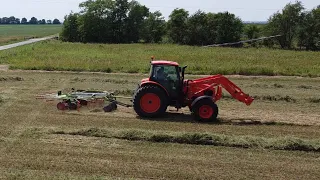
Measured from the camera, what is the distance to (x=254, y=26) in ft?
227

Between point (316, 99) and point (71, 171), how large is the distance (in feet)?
37.1

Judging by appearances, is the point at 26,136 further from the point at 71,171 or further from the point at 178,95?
the point at 178,95

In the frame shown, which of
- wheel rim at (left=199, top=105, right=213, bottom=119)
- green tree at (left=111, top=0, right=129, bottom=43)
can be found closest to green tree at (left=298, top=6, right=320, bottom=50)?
green tree at (left=111, top=0, right=129, bottom=43)

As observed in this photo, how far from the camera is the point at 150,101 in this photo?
42.0 ft

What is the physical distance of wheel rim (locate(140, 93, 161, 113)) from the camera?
41.8 feet

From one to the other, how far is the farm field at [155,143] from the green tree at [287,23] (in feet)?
152

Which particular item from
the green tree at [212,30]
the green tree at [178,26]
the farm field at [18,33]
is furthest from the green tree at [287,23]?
the farm field at [18,33]

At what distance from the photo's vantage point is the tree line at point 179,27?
60.0m

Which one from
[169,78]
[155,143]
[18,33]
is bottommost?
[155,143]

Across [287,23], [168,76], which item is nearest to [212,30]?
[287,23]

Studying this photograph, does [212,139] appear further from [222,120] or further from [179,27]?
[179,27]

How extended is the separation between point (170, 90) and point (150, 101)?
0.71 meters

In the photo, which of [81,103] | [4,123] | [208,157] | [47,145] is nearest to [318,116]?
[208,157]

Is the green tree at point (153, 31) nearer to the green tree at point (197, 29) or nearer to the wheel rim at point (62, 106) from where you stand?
the green tree at point (197, 29)
